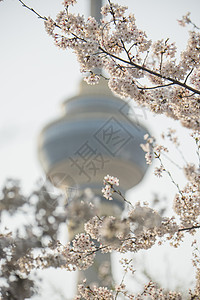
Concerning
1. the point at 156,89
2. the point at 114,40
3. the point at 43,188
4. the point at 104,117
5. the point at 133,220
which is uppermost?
the point at 104,117

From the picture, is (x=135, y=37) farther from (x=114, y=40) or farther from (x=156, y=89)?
(x=156, y=89)

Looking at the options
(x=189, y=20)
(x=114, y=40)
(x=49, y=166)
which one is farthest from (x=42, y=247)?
(x=49, y=166)

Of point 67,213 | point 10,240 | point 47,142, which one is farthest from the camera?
point 47,142

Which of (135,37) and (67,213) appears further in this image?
(135,37)

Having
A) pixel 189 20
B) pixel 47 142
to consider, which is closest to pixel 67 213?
pixel 189 20

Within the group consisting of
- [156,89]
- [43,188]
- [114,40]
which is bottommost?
[43,188]

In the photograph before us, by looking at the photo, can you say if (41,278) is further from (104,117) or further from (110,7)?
(104,117)

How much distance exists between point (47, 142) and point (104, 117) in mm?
8613

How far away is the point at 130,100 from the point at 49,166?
56994mm

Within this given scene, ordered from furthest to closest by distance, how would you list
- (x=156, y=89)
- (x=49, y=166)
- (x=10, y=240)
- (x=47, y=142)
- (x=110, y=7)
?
1. (x=49, y=166)
2. (x=47, y=142)
3. (x=156, y=89)
4. (x=110, y=7)
5. (x=10, y=240)

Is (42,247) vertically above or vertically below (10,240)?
below

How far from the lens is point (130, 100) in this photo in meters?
6.27

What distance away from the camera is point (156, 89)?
594 cm

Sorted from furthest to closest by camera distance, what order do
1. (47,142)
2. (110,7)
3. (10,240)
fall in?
1. (47,142)
2. (110,7)
3. (10,240)
